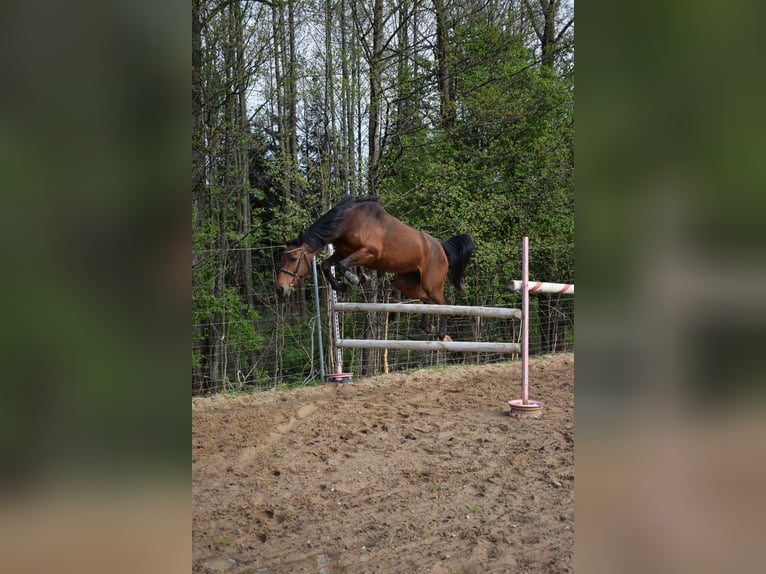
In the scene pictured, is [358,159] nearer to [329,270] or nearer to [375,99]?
[375,99]

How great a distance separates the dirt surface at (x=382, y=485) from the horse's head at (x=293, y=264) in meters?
1.00

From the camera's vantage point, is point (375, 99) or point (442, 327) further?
point (375, 99)

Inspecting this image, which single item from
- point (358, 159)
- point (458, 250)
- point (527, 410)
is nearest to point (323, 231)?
point (458, 250)

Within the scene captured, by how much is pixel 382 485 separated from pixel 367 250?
69.1 inches

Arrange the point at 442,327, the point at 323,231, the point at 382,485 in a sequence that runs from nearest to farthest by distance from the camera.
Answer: the point at 382,485
the point at 323,231
the point at 442,327

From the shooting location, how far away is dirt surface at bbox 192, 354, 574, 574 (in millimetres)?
1909

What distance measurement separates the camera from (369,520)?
7.31ft

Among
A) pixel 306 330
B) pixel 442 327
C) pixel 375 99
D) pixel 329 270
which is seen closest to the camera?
pixel 329 270

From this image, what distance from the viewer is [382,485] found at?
2639 mm

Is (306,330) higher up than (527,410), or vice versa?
(306,330)

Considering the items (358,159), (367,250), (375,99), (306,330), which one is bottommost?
(306,330)
